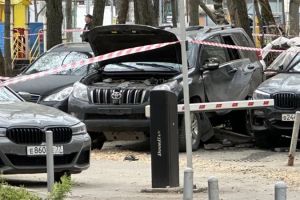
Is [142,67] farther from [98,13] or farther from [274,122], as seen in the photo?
[98,13]

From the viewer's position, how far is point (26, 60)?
33781 mm

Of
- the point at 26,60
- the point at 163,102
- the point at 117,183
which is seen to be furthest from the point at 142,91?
the point at 26,60

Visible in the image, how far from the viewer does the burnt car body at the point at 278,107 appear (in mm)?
14166

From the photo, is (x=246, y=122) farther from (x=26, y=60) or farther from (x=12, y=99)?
(x=26, y=60)

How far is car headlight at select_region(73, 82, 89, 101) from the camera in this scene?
559 inches

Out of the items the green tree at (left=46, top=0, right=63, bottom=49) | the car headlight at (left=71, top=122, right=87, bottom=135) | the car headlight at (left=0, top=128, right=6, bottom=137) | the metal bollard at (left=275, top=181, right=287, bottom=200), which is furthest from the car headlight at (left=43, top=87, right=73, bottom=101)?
the metal bollard at (left=275, top=181, right=287, bottom=200)

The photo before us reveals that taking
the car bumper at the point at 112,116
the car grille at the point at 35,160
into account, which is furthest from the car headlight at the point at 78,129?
the car bumper at the point at 112,116

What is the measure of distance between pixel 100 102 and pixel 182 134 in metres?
1.50

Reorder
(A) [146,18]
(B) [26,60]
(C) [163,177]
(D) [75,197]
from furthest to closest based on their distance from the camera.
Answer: (B) [26,60] < (A) [146,18] < (C) [163,177] < (D) [75,197]

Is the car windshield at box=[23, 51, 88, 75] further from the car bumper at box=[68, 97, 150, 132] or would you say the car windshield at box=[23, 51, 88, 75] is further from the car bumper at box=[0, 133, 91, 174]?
Answer: the car bumper at box=[0, 133, 91, 174]

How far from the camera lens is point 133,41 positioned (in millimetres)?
14242

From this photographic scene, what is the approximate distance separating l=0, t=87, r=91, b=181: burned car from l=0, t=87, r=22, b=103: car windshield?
0.36 m

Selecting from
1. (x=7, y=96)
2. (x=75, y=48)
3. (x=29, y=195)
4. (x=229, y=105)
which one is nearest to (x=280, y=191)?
(x=29, y=195)

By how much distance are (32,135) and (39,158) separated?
288mm
